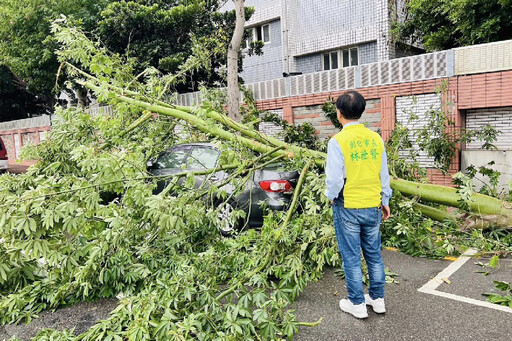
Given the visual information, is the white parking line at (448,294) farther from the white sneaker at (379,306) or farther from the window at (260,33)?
the window at (260,33)

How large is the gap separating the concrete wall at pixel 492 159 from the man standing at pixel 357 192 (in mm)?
4555

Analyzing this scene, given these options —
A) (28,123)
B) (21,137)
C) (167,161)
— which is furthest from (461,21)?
(21,137)

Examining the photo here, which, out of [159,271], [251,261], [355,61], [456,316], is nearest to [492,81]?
[456,316]

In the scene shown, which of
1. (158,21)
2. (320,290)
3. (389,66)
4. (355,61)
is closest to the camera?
(320,290)

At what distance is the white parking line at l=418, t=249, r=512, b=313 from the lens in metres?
3.79

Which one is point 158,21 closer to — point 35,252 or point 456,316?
point 35,252

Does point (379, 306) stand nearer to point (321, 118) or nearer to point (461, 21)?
point (321, 118)

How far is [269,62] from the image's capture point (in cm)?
2041

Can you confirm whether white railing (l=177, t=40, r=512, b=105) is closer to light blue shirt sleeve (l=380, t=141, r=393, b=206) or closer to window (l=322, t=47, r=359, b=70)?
light blue shirt sleeve (l=380, t=141, r=393, b=206)

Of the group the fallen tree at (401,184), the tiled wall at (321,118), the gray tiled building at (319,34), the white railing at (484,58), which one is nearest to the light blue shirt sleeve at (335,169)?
the fallen tree at (401,184)

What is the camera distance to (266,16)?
19688 millimetres

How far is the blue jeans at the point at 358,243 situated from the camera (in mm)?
3477

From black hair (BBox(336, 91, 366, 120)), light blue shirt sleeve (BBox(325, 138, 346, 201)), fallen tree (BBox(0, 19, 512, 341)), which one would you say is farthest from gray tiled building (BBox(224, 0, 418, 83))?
light blue shirt sleeve (BBox(325, 138, 346, 201))

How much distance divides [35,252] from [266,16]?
1795cm
